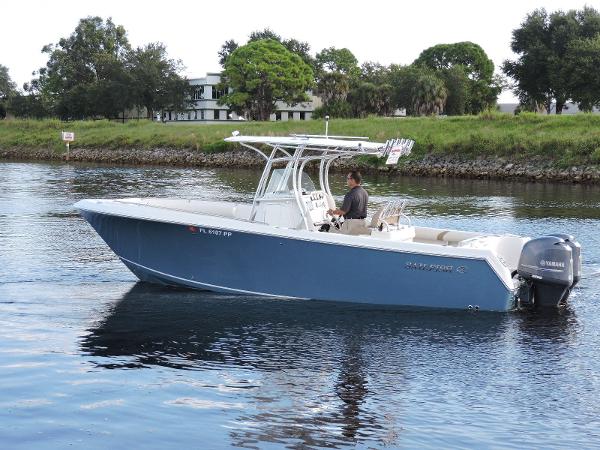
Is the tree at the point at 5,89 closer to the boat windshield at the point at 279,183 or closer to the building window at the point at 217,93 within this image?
the building window at the point at 217,93

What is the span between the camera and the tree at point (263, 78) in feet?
323

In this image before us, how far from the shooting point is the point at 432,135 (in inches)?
2382

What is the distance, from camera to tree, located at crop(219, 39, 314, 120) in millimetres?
98438

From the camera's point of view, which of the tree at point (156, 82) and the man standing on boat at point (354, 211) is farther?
the tree at point (156, 82)

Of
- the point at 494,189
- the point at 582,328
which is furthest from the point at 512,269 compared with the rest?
the point at 494,189

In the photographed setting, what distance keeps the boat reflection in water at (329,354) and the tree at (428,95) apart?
262ft

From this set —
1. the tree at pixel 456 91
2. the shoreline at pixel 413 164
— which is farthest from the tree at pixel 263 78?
the shoreline at pixel 413 164

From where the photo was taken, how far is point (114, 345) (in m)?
12.7

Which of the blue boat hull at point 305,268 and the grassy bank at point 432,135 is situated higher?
the grassy bank at point 432,135

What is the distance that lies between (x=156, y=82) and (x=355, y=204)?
94.5 m

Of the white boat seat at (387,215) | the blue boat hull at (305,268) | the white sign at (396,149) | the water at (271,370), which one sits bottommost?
the water at (271,370)

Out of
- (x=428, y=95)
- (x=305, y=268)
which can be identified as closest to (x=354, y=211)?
(x=305, y=268)

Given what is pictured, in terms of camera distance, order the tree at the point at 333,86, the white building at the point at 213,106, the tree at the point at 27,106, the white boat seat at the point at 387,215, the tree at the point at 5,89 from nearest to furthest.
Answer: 1. the white boat seat at the point at 387,215
2. the tree at the point at 333,86
3. the white building at the point at 213,106
4. the tree at the point at 27,106
5. the tree at the point at 5,89

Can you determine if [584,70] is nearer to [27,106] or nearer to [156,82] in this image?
[156,82]
